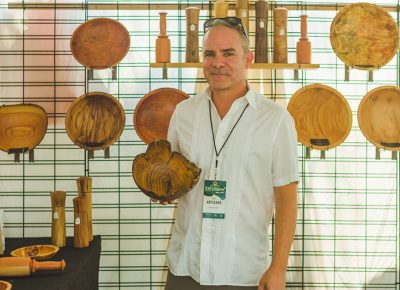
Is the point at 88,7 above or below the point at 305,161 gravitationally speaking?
above

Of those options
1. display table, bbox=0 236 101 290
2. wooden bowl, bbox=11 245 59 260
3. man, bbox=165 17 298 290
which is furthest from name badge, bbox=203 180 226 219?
wooden bowl, bbox=11 245 59 260

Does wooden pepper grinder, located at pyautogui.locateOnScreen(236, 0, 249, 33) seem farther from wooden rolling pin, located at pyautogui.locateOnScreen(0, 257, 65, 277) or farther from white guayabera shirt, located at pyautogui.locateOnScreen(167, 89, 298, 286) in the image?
wooden rolling pin, located at pyautogui.locateOnScreen(0, 257, 65, 277)

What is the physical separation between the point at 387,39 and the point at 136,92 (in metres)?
1.37

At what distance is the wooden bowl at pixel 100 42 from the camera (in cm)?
287

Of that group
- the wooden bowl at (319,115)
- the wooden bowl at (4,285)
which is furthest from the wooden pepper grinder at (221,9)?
the wooden bowl at (4,285)

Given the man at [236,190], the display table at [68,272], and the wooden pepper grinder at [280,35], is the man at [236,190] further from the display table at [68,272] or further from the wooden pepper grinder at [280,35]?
the wooden pepper grinder at [280,35]

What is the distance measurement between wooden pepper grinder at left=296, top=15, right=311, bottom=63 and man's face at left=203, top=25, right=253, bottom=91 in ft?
3.36

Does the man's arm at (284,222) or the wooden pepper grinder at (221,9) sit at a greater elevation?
the wooden pepper grinder at (221,9)

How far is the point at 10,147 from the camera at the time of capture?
2855 millimetres

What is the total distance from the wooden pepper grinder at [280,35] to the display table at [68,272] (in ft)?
4.24

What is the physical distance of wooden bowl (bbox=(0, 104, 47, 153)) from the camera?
285 cm

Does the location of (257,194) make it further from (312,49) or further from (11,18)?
(11,18)

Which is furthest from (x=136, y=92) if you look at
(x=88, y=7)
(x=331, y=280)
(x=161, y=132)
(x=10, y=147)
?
(x=331, y=280)

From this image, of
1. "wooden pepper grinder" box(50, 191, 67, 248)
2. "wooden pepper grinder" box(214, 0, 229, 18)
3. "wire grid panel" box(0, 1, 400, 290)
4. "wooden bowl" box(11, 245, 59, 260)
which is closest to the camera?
"wooden bowl" box(11, 245, 59, 260)
